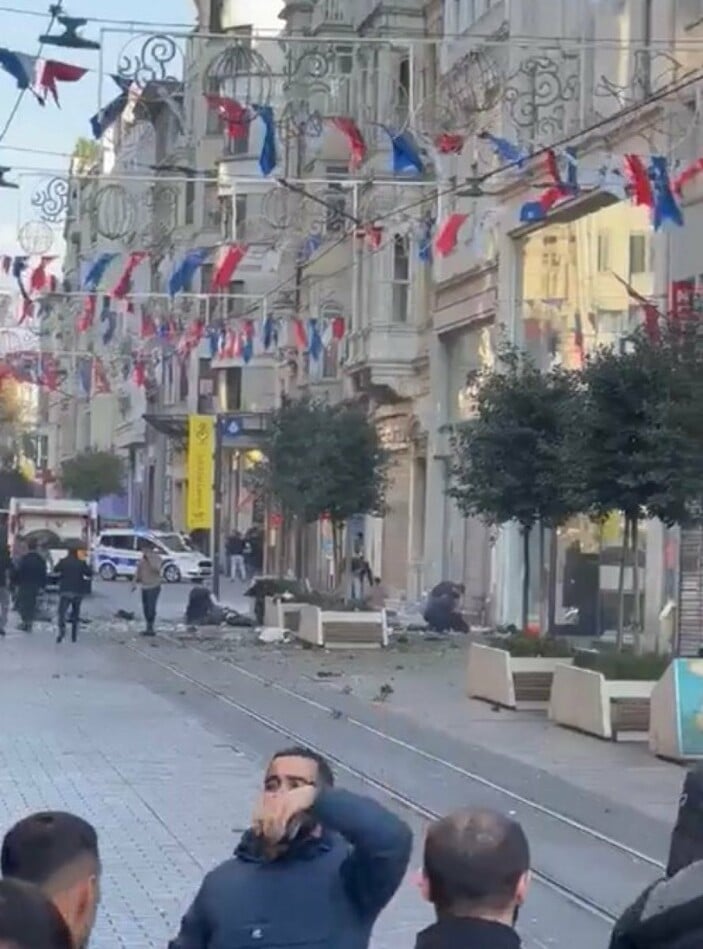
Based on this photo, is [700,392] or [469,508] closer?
[700,392]

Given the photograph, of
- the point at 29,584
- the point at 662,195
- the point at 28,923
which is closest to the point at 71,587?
the point at 29,584

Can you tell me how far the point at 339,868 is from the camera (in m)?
5.21

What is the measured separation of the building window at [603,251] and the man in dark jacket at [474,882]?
33682mm

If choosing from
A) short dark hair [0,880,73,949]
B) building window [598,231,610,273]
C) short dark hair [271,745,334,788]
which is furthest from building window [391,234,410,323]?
short dark hair [0,880,73,949]

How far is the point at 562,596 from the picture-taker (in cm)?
3994

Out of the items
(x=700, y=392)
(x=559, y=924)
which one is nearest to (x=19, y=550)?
(x=700, y=392)

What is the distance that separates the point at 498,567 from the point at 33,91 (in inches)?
878

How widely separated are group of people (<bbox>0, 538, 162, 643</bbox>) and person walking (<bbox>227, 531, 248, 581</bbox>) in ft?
102

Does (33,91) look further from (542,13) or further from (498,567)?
(498,567)

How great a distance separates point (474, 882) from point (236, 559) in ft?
235

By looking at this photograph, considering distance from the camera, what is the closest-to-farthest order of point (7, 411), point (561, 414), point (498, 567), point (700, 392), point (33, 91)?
point (33, 91) < point (700, 392) < point (561, 414) < point (498, 567) < point (7, 411)

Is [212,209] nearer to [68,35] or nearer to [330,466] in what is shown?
[330,466]

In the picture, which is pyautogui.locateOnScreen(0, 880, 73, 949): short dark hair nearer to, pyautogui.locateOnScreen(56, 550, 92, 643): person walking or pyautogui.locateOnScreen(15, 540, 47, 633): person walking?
pyautogui.locateOnScreen(56, 550, 92, 643): person walking

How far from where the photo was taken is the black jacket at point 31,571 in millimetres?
40844
